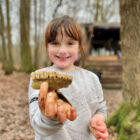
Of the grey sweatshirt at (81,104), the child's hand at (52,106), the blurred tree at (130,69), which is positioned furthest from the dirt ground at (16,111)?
the child's hand at (52,106)

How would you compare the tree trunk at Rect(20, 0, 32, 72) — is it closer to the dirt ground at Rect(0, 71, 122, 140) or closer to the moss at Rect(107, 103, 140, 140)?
the dirt ground at Rect(0, 71, 122, 140)

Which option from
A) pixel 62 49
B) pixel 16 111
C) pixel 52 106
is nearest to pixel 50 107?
pixel 52 106

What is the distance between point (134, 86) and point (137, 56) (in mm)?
596

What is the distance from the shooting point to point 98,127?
1.38m

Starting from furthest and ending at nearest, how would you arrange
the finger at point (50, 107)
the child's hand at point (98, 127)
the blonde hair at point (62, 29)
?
the blonde hair at point (62, 29) < the child's hand at point (98, 127) < the finger at point (50, 107)

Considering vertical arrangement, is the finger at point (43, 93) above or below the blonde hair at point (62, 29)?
below

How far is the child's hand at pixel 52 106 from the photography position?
2.71 ft

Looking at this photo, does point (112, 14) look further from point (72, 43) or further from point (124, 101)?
point (72, 43)

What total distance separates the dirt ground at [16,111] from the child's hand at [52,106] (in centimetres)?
362

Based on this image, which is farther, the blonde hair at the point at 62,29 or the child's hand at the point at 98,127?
the blonde hair at the point at 62,29

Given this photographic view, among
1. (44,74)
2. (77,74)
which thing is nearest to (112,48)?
(77,74)

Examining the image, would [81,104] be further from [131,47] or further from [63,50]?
[131,47]

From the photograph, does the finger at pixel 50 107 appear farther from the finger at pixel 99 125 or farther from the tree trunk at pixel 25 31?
the tree trunk at pixel 25 31

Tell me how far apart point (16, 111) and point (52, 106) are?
5012mm
